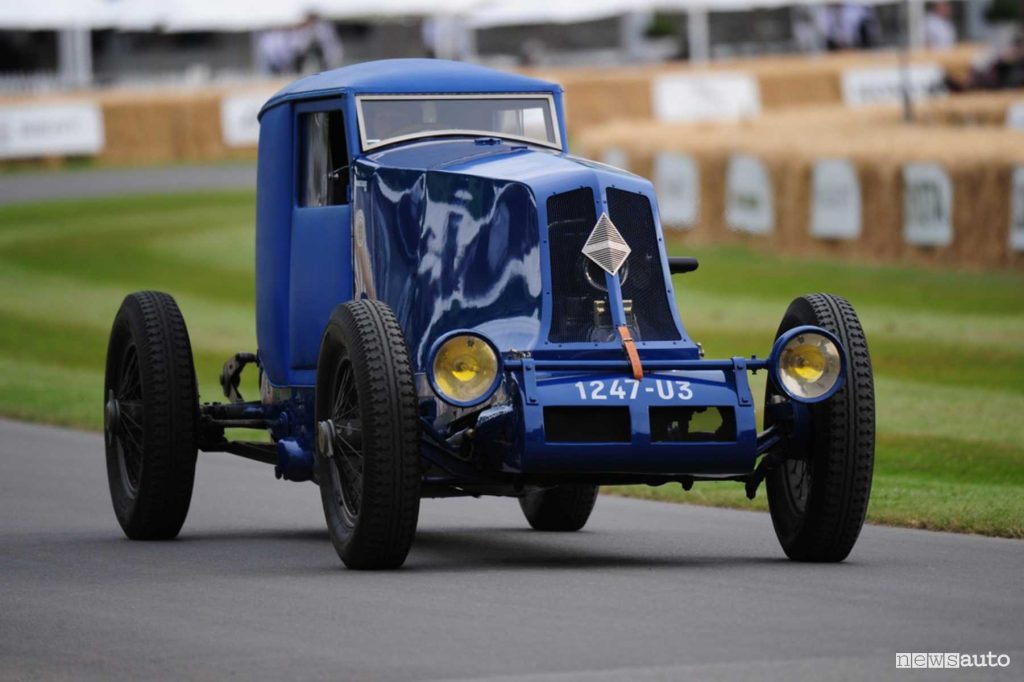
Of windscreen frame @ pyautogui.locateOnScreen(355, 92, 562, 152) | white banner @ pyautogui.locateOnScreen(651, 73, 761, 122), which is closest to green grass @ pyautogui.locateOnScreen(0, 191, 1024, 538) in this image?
windscreen frame @ pyautogui.locateOnScreen(355, 92, 562, 152)

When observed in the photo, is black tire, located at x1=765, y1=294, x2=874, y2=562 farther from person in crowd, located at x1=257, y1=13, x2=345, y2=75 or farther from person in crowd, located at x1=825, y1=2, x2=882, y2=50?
person in crowd, located at x1=825, y1=2, x2=882, y2=50

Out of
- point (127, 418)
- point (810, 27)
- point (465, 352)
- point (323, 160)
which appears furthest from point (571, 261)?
point (810, 27)

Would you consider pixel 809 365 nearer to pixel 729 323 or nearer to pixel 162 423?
pixel 162 423

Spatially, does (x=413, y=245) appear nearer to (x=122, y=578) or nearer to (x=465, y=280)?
(x=465, y=280)

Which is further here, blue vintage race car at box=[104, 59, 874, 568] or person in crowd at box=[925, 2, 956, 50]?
person in crowd at box=[925, 2, 956, 50]

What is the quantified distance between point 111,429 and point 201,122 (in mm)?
31880

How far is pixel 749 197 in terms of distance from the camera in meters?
31.1

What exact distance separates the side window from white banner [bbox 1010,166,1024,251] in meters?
16.7

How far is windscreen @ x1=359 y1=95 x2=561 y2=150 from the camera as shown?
1075cm

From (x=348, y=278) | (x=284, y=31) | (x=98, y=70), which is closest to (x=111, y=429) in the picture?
(x=348, y=278)

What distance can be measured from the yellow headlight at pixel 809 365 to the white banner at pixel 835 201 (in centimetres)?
1982

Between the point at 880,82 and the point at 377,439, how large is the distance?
41.3m

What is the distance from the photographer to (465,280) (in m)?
9.91

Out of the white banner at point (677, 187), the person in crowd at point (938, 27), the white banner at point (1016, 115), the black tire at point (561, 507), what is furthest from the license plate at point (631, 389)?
the person in crowd at point (938, 27)
